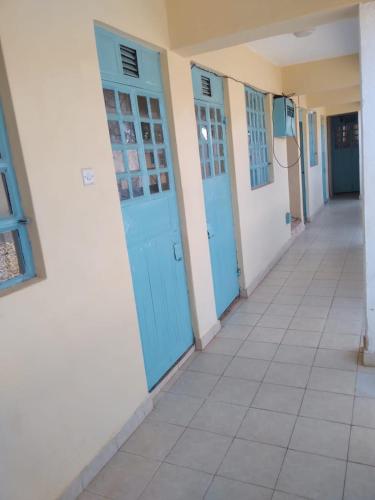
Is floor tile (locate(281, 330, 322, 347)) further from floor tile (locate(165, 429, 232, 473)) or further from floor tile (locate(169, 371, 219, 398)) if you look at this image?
floor tile (locate(165, 429, 232, 473))

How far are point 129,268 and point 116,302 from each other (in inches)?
8.8

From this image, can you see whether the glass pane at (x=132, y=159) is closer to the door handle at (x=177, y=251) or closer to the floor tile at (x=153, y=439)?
the door handle at (x=177, y=251)

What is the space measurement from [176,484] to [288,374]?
44.8 inches

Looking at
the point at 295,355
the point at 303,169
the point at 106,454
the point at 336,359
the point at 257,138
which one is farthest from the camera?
the point at 303,169

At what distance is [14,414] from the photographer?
5.08ft

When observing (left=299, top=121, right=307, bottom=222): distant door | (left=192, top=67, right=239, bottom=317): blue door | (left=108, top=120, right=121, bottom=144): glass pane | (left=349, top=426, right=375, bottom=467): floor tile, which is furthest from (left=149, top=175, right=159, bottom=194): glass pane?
(left=299, top=121, right=307, bottom=222): distant door

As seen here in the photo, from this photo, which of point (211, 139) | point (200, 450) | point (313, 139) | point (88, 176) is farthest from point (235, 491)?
point (313, 139)

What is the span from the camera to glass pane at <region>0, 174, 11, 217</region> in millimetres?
1604

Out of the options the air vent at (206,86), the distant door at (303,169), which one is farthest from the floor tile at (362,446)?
the distant door at (303,169)

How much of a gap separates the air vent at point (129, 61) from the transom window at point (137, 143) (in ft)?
0.36

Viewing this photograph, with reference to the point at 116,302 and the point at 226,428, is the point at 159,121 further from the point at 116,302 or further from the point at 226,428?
the point at 226,428

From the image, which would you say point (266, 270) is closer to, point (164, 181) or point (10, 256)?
point (164, 181)

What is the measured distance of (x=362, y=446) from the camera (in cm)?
197

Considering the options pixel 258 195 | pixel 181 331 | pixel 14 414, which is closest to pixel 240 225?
pixel 258 195
